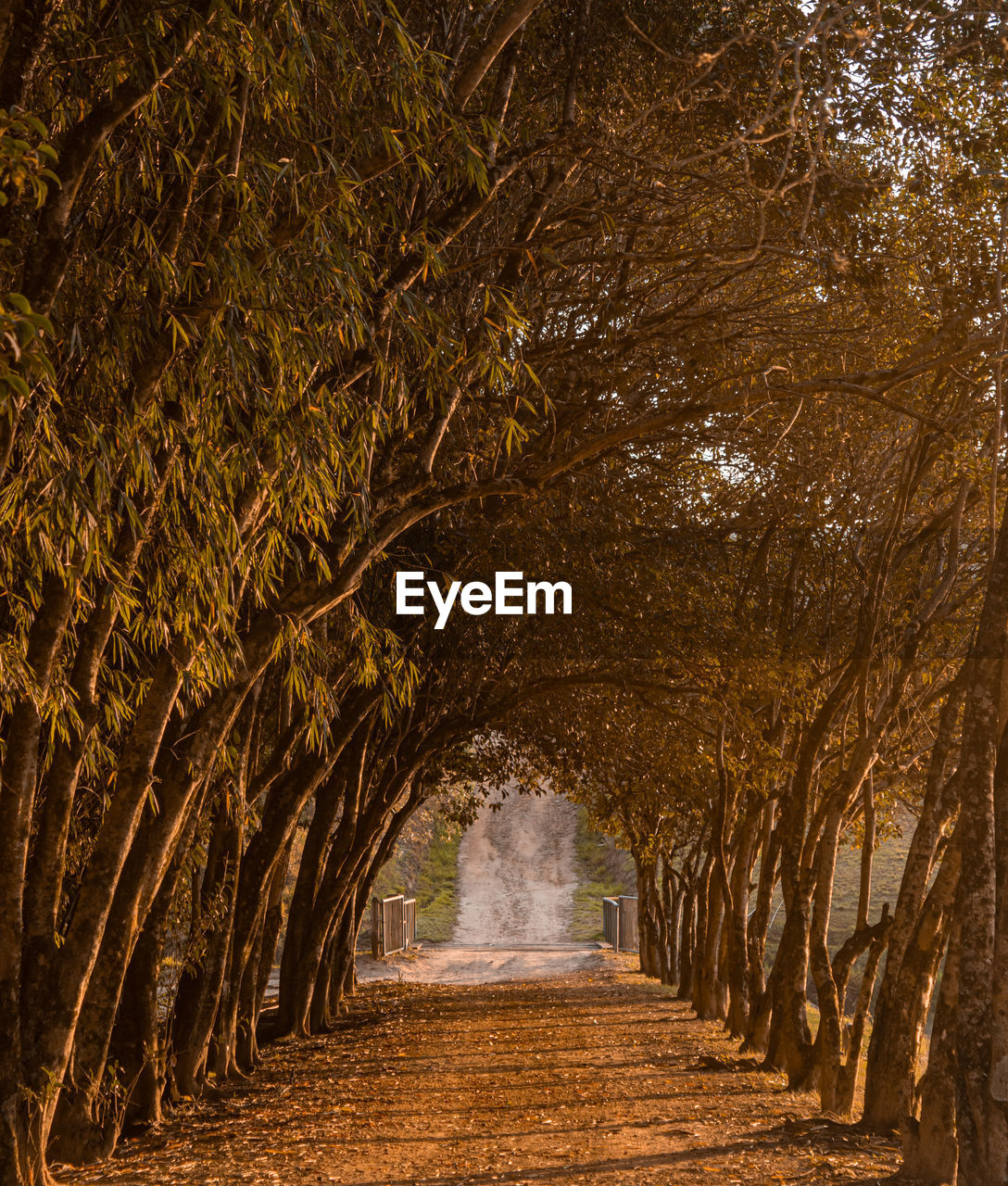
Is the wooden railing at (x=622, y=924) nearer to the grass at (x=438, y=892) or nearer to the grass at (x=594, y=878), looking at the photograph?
the grass at (x=594, y=878)

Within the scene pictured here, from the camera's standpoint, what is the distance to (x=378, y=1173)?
7383 mm

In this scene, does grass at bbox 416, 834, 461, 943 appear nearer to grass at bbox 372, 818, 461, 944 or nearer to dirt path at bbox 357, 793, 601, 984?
grass at bbox 372, 818, 461, 944

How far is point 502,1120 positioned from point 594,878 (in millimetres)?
40315

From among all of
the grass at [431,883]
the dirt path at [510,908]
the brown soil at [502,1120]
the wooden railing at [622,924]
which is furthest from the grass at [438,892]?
the brown soil at [502,1120]

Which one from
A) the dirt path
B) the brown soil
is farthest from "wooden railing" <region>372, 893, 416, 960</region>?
the brown soil

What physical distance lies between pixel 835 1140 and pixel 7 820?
6.24 m

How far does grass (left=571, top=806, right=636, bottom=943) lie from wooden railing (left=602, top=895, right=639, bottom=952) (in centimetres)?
247

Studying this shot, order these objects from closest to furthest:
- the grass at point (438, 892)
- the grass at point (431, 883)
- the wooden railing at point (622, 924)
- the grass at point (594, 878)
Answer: the wooden railing at point (622, 924), the grass at point (438, 892), the grass at point (431, 883), the grass at point (594, 878)

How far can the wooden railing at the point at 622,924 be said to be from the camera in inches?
1312

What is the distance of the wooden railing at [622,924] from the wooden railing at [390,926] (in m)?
5.98

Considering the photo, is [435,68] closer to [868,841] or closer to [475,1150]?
[475,1150]

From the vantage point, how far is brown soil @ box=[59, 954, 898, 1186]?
7426 millimetres

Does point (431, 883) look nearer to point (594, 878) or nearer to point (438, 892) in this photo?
point (438, 892)

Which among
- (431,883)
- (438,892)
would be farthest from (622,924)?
(431,883)
